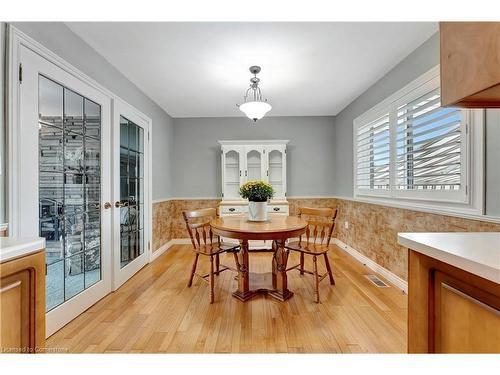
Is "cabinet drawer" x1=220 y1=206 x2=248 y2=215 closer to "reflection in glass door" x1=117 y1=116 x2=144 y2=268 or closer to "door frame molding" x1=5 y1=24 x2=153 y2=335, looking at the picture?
"reflection in glass door" x1=117 y1=116 x2=144 y2=268

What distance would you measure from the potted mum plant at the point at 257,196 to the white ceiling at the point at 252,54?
1.31m

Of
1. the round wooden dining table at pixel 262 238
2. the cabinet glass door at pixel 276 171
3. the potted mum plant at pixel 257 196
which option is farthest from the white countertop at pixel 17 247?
the cabinet glass door at pixel 276 171

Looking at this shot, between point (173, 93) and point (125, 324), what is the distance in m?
2.85

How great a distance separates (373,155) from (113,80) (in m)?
3.26

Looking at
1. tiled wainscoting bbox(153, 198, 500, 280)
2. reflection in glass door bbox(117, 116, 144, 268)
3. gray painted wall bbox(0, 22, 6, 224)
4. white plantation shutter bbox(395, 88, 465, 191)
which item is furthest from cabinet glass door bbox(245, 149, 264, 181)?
gray painted wall bbox(0, 22, 6, 224)

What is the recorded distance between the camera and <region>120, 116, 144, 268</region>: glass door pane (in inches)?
107

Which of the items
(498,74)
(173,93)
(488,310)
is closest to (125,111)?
(173,93)

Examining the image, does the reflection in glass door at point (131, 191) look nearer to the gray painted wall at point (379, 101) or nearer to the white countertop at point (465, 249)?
the white countertop at point (465, 249)

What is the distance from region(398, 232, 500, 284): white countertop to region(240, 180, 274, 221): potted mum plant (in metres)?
1.54

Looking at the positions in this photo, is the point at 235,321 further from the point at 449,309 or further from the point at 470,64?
the point at 470,64

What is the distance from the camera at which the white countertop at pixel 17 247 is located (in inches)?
28.7

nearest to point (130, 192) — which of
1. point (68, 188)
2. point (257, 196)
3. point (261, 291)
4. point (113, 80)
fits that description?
point (68, 188)

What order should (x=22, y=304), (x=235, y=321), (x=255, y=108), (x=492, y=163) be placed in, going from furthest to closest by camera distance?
(x=255, y=108) → (x=235, y=321) → (x=492, y=163) → (x=22, y=304)

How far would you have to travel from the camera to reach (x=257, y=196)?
241 centimetres
